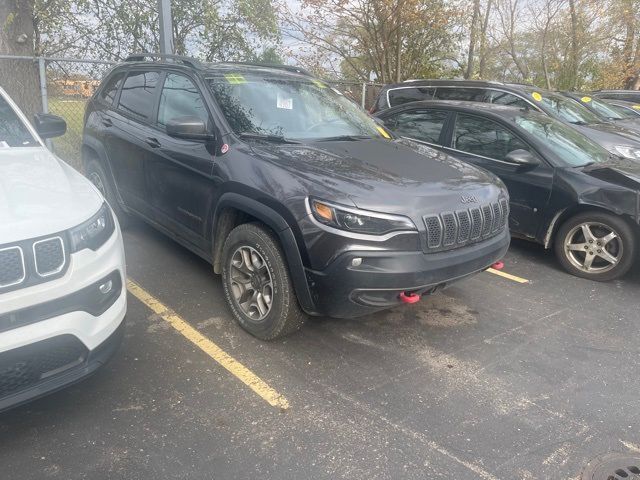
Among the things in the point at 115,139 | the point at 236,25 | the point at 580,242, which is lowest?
the point at 580,242

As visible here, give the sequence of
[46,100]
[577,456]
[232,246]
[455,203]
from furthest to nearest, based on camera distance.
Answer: [46,100] < [232,246] < [455,203] < [577,456]

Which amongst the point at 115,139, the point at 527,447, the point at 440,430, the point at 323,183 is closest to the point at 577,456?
the point at 527,447

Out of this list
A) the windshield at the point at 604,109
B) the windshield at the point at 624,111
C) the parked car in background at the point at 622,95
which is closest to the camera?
the windshield at the point at 604,109

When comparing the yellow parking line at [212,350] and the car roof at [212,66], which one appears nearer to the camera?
the yellow parking line at [212,350]

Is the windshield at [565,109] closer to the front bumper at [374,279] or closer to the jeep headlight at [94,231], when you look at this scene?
the front bumper at [374,279]

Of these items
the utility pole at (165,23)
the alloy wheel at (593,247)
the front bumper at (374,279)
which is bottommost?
the alloy wheel at (593,247)

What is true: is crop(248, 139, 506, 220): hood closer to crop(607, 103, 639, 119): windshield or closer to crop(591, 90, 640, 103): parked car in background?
crop(607, 103, 639, 119): windshield

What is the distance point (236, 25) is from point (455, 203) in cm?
878

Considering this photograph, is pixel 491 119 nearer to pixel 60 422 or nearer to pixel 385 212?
pixel 385 212

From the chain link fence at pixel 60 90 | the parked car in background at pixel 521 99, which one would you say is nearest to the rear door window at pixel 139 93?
the chain link fence at pixel 60 90

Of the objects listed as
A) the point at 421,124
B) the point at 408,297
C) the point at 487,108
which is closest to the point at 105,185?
the point at 408,297

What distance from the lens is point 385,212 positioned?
2.93 meters

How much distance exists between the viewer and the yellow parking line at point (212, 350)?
114 inches

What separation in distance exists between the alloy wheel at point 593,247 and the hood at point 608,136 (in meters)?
3.31
